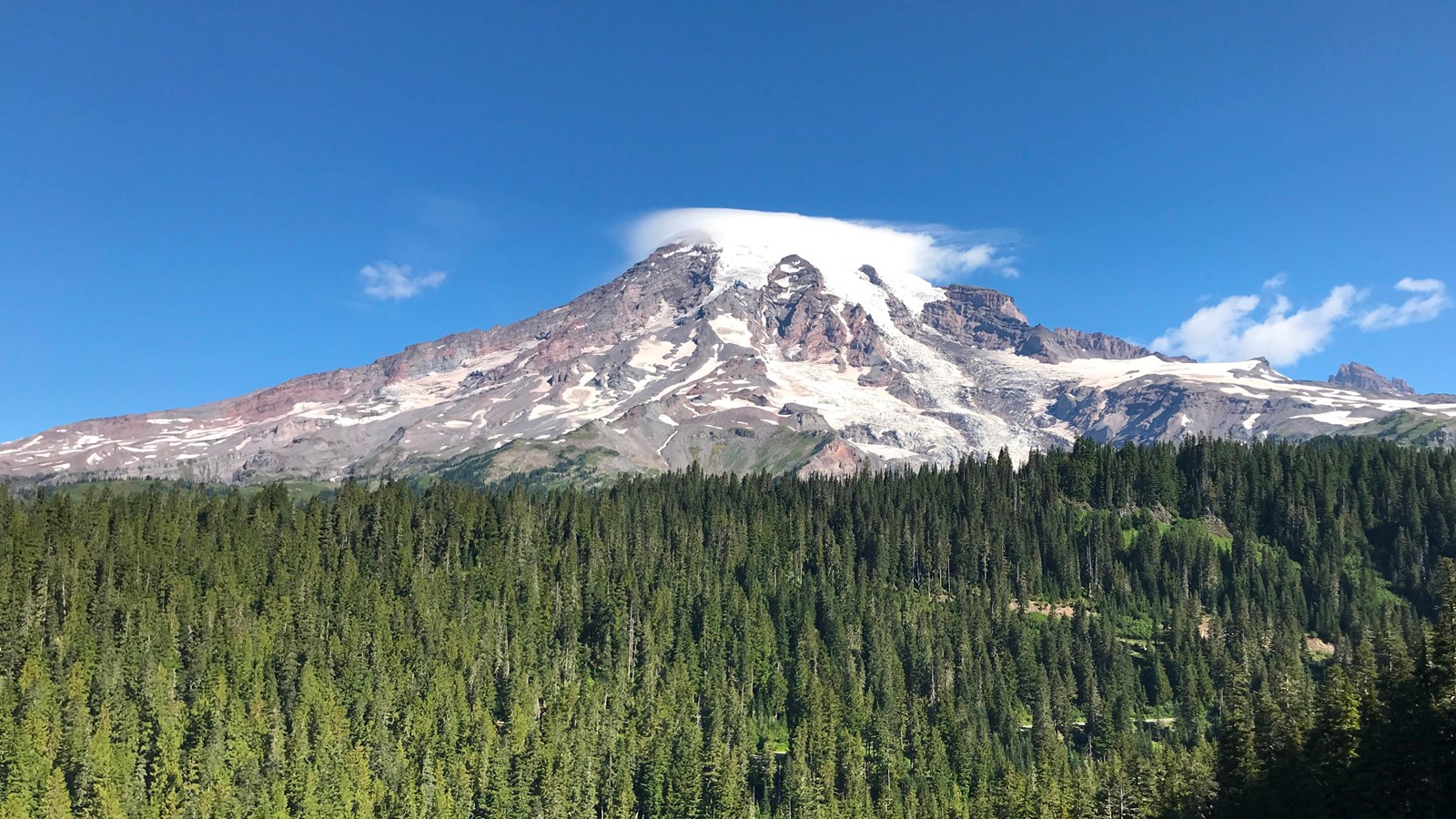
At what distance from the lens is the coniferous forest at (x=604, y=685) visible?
9656 cm

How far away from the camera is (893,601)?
194875 millimetres

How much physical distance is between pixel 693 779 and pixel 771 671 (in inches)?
1591

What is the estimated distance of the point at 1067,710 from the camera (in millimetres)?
163625

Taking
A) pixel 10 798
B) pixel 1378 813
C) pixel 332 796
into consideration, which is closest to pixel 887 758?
pixel 332 796

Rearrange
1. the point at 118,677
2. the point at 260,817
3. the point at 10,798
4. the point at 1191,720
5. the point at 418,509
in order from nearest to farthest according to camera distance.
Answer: the point at 10,798 < the point at 260,817 < the point at 118,677 < the point at 1191,720 < the point at 418,509

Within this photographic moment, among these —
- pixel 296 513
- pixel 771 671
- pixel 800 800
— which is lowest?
pixel 800 800

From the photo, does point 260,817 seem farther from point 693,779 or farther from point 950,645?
point 950,645

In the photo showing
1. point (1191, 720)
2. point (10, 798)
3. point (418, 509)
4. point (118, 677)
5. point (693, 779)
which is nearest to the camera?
point (10, 798)

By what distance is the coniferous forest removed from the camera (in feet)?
317

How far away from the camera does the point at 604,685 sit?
154375 mm

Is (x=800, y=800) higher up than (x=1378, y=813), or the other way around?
(x=1378, y=813)

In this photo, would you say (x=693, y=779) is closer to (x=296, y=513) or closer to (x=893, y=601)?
(x=893, y=601)

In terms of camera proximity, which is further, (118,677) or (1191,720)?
(1191,720)

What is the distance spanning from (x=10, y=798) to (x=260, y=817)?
70.7 ft
